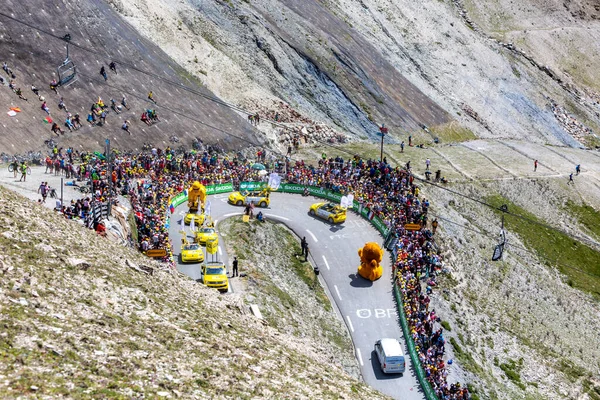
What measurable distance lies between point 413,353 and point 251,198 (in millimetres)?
19374

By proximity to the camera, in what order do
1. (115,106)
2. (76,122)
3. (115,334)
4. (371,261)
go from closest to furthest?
1. (115,334)
2. (371,261)
3. (76,122)
4. (115,106)

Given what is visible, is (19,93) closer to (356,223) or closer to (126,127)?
(126,127)

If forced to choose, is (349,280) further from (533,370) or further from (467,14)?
(467,14)

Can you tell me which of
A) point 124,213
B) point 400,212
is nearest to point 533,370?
point 400,212

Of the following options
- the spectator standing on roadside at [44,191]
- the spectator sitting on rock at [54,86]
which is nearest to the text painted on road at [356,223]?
the spectator standing on roadside at [44,191]

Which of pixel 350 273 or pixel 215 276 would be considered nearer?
pixel 215 276

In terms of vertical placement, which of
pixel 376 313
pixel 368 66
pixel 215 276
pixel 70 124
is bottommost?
pixel 376 313

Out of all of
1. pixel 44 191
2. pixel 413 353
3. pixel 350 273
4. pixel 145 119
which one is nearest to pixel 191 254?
pixel 44 191

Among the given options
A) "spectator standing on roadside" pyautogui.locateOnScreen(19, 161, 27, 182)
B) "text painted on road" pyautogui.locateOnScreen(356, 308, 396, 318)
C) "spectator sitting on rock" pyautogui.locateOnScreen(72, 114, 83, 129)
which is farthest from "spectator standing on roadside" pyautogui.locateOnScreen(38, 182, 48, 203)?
Result: "text painted on road" pyautogui.locateOnScreen(356, 308, 396, 318)

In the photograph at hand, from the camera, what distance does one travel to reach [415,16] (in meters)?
109

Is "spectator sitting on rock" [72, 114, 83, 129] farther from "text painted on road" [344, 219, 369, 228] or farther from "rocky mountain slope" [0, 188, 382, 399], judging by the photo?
"rocky mountain slope" [0, 188, 382, 399]

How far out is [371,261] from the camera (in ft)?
148

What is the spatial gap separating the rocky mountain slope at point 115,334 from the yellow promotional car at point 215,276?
690cm

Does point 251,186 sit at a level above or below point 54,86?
below
